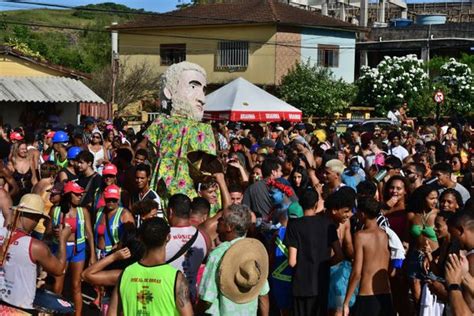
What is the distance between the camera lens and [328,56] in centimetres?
4262

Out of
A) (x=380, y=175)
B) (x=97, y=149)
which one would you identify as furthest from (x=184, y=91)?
(x=97, y=149)

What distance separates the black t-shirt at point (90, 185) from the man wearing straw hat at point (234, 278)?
385cm

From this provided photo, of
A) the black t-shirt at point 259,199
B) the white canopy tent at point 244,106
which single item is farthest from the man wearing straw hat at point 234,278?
the white canopy tent at point 244,106

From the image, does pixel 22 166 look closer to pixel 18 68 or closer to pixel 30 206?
pixel 30 206

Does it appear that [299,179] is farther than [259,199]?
Yes

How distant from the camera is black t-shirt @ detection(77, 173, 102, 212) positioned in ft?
33.1

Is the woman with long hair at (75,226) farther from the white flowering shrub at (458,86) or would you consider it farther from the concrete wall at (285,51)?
the concrete wall at (285,51)

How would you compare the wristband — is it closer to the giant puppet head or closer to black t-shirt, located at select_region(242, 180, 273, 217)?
black t-shirt, located at select_region(242, 180, 273, 217)

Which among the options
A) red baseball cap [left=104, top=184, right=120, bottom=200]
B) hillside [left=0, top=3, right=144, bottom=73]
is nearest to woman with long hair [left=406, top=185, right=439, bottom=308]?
red baseball cap [left=104, top=184, right=120, bottom=200]

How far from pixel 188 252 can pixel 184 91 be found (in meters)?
2.95

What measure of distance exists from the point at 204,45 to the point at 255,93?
73.1 ft

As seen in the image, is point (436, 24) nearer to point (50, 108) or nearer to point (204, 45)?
point (204, 45)

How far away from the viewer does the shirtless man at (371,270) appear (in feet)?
24.5

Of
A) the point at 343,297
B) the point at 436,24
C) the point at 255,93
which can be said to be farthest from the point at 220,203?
the point at 436,24
